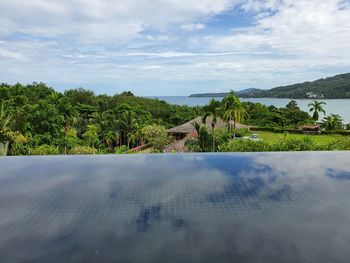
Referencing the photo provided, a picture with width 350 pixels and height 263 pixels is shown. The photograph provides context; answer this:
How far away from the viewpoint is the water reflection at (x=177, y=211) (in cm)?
256

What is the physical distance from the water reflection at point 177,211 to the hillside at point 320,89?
8030 centimetres

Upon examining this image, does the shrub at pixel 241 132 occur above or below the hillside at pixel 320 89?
below

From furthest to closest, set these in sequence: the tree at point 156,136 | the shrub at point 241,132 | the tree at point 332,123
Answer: the tree at point 332,123
the shrub at point 241,132
the tree at point 156,136

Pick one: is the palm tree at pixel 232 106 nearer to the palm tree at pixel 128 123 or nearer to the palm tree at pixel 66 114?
the palm tree at pixel 128 123

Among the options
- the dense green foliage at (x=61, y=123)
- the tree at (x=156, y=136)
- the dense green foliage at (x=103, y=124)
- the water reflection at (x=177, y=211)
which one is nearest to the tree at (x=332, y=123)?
the dense green foliage at (x=103, y=124)

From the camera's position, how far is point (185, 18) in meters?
13.4

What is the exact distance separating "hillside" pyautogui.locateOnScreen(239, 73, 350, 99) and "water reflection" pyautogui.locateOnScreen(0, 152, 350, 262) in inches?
3161

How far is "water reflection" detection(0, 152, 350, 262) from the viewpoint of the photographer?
2.56m

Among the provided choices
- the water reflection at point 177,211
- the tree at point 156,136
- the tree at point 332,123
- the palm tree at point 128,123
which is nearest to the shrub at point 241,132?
the tree at point 156,136

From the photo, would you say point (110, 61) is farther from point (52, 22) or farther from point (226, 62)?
point (52, 22)

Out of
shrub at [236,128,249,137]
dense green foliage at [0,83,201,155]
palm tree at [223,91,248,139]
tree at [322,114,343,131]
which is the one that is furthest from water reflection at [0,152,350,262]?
tree at [322,114,343,131]

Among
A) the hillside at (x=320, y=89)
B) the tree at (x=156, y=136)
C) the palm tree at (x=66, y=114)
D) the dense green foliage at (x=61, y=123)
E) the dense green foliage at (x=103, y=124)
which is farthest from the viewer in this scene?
the hillside at (x=320, y=89)

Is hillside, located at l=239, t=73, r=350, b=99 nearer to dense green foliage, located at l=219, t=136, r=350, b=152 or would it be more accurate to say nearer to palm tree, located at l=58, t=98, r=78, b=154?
palm tree, located at l=58, t=98, r=78, b=154

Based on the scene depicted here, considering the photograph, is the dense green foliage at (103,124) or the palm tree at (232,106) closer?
the dense green foliage at (103,124)
